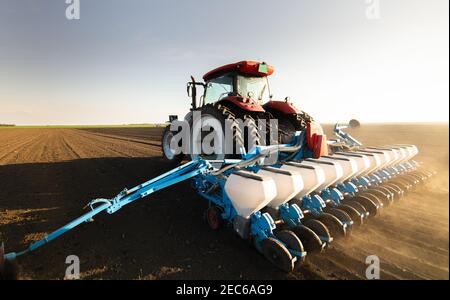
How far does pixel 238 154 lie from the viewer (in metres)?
4.19

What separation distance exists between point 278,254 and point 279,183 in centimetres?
80

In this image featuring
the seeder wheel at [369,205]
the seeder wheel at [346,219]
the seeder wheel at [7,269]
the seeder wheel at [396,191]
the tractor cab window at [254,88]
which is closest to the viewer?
the seeder wheel at [7,269]

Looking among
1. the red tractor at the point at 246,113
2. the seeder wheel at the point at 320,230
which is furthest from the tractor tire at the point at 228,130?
the seeder wheel at the point at 320,230

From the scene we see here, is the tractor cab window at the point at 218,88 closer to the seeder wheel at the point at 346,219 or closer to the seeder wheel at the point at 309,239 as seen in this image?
the seeder wheel at the point at 346,219

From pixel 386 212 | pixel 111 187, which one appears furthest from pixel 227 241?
pixel 111 187

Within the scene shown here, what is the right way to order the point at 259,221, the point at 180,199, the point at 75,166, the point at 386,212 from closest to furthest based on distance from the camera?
1. the point at 259,221
2. the point at 386,212
3. the point at 180,199
4. the point at 75,166

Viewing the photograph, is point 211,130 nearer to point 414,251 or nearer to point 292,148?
point 292,148

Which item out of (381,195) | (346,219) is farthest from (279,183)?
(381,195)

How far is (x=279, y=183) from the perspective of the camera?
3.01 metres

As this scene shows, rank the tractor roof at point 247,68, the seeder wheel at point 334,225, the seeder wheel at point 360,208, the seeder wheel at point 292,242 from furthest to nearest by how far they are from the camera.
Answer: the tractor roof at point 247,68 → the seeder wheel at point 360,208 → the seeder wheel at point 334,225 → the seeder wheel at point 292,242

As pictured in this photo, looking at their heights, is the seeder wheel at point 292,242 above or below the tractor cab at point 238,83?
below

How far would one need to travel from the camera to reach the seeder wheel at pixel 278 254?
2617mm
